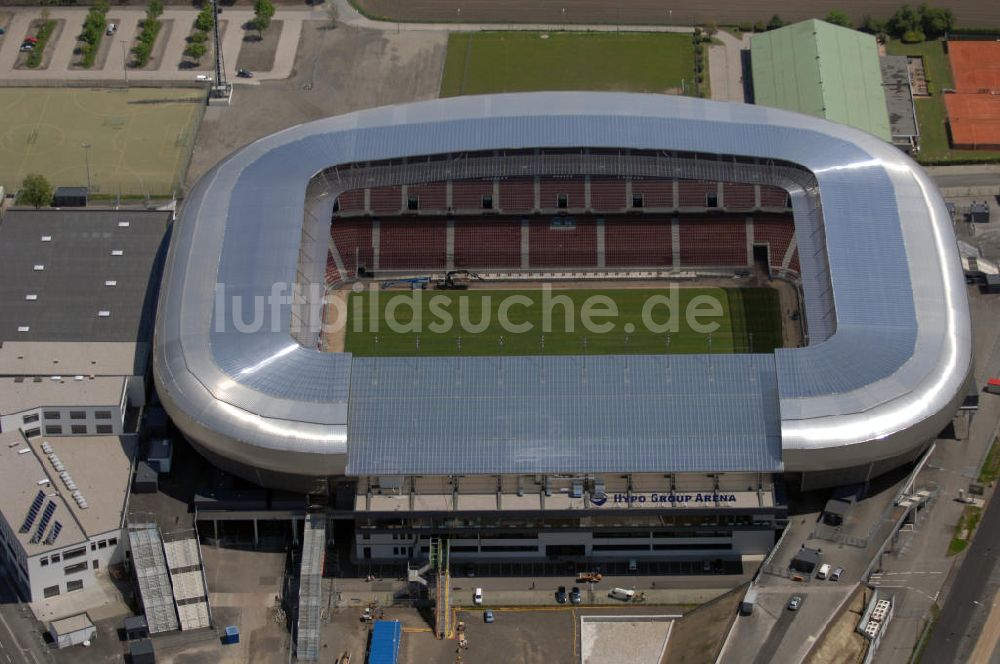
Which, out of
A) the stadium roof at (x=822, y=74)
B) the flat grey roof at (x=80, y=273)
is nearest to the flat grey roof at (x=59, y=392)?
the flat grey roof at (x=80, y=273)

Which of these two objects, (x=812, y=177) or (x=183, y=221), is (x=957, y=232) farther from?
(x=183, y=221)

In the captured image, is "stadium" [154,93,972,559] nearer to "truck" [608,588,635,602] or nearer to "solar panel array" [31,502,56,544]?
"truck" [608,588,635,602]

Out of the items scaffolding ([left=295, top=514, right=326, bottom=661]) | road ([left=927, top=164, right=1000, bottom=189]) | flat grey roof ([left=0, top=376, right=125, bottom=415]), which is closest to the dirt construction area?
flat grey roof ([left=0, top=376, right=125, bottom=415])

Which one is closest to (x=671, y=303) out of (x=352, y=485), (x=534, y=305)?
(x=534, y=305)

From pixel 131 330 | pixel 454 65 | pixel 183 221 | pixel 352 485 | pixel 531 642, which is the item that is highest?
pixel 454 65

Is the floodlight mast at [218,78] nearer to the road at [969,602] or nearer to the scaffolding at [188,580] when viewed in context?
the scaffolding at [188,580]
